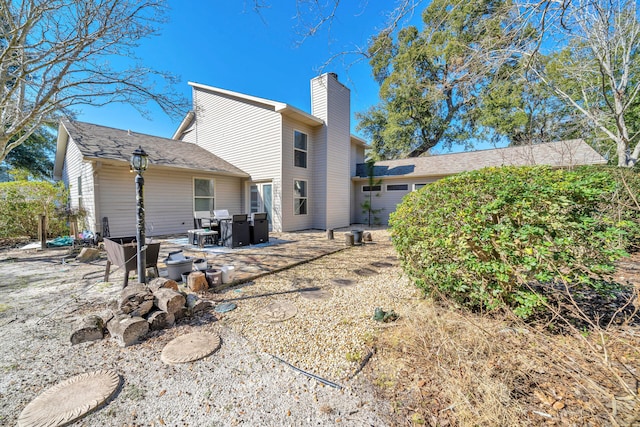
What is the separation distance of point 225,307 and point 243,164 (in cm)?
852

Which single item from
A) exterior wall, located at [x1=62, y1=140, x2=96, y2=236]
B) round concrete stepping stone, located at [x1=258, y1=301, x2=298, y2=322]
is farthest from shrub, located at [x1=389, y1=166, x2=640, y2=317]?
exterior wall, located at [x1=62, y1=140, x2=96, y2=236]

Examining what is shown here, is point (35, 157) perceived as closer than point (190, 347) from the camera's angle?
No

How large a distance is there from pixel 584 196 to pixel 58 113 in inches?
465

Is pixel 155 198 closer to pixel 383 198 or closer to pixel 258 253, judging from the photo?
pixel 258 253

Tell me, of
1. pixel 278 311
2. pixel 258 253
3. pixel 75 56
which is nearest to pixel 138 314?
pixel 278 311

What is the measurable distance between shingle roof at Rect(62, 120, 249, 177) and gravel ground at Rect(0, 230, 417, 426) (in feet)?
15.7

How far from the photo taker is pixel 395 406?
5.32 ft

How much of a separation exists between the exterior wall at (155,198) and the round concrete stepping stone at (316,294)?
5229 mm

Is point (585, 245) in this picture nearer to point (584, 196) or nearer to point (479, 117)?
point (584, 196)

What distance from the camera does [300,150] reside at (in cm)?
1020

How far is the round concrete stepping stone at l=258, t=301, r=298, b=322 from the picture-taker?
2.84 metres

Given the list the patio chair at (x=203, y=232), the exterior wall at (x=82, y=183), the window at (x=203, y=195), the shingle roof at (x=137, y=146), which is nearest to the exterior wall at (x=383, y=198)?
the shingle roof at (x=137, y=146)

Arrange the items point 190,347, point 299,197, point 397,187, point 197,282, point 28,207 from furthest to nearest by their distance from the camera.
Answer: point 397,187 → point 299,197 → point 28,207 → point 197,282 → point 190,347

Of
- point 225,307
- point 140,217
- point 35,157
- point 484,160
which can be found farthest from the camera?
point 35,157
